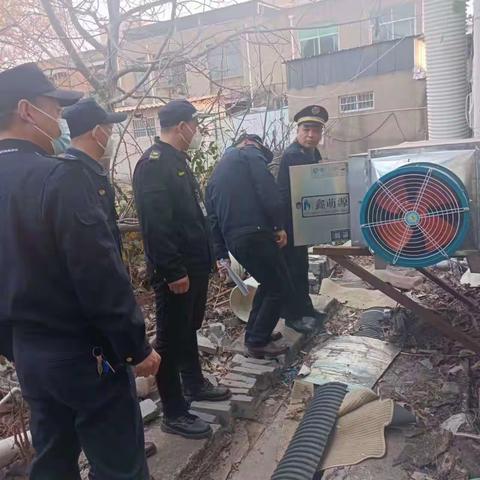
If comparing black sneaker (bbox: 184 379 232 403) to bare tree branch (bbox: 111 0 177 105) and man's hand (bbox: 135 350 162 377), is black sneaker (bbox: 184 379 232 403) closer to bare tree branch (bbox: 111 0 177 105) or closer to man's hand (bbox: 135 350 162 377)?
man's hand (bbox: 135 350 162 377)

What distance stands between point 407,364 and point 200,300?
181 centimetres

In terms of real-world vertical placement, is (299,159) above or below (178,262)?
above

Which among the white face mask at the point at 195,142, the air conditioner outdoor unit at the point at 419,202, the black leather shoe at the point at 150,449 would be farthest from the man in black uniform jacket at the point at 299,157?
the black leather shoe at the point at 150,449

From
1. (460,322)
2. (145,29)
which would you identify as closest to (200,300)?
(460,322)

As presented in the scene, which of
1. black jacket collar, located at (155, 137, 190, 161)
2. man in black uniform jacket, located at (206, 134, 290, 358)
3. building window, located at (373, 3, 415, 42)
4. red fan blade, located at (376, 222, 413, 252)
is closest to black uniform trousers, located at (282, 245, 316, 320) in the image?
man in black uniform jacket, located at (206, 134, 290, 358)

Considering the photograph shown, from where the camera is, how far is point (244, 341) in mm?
3979

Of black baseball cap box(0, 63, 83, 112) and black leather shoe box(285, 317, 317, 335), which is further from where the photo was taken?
black leather shoe box(285, 317, 317, 335)

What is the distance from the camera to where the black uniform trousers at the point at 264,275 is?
11.8ft

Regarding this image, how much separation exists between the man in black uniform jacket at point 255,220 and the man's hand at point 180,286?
100 centimetres

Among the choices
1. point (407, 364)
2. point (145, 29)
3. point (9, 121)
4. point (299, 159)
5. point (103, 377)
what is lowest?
point (407, 364)

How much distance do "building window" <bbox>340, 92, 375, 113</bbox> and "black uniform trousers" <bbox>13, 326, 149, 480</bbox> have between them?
15257mm

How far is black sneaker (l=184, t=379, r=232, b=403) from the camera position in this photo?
122 inches

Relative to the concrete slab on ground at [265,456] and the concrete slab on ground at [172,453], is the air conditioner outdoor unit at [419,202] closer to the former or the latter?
the concrete slab on ground at [265,456]

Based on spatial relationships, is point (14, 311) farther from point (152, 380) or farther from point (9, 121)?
point (152, 380)
